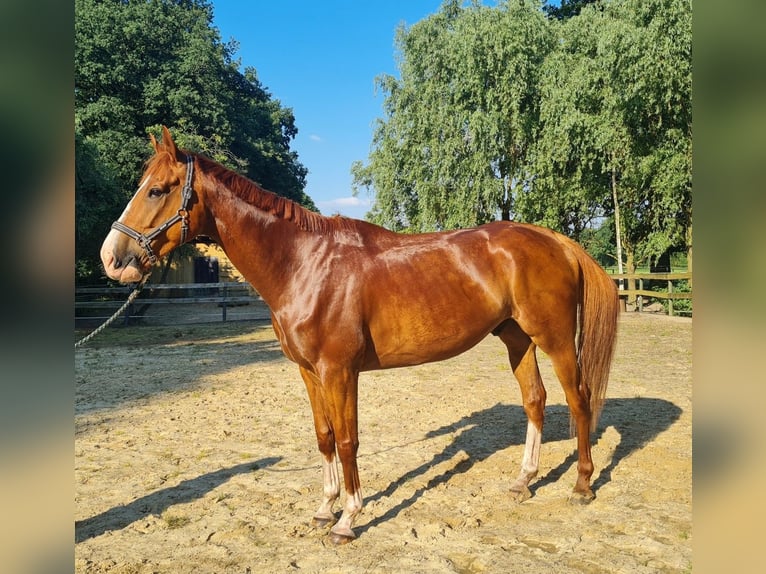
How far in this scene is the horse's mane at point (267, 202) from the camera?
10.1ft

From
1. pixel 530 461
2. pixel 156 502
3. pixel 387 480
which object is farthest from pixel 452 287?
pixel 156 502

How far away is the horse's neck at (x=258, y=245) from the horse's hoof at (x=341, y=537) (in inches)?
57.3

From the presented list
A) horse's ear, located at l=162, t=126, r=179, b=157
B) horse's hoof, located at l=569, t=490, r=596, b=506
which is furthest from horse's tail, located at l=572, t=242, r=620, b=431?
horse's ear, located at l=162, t=126, r=179, b=157

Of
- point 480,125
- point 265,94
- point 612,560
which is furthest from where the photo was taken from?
point 265,94

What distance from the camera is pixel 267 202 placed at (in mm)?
3207

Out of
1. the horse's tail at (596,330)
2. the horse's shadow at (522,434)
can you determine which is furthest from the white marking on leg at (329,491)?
the horse's tail at (596,330)

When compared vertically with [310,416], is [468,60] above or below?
above

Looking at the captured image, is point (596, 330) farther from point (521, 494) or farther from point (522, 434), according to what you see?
point (522, 434)

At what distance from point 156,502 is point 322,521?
1.24 m

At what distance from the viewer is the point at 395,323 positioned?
10.7 ft

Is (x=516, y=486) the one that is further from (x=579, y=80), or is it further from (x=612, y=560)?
(x=579, y=80)
